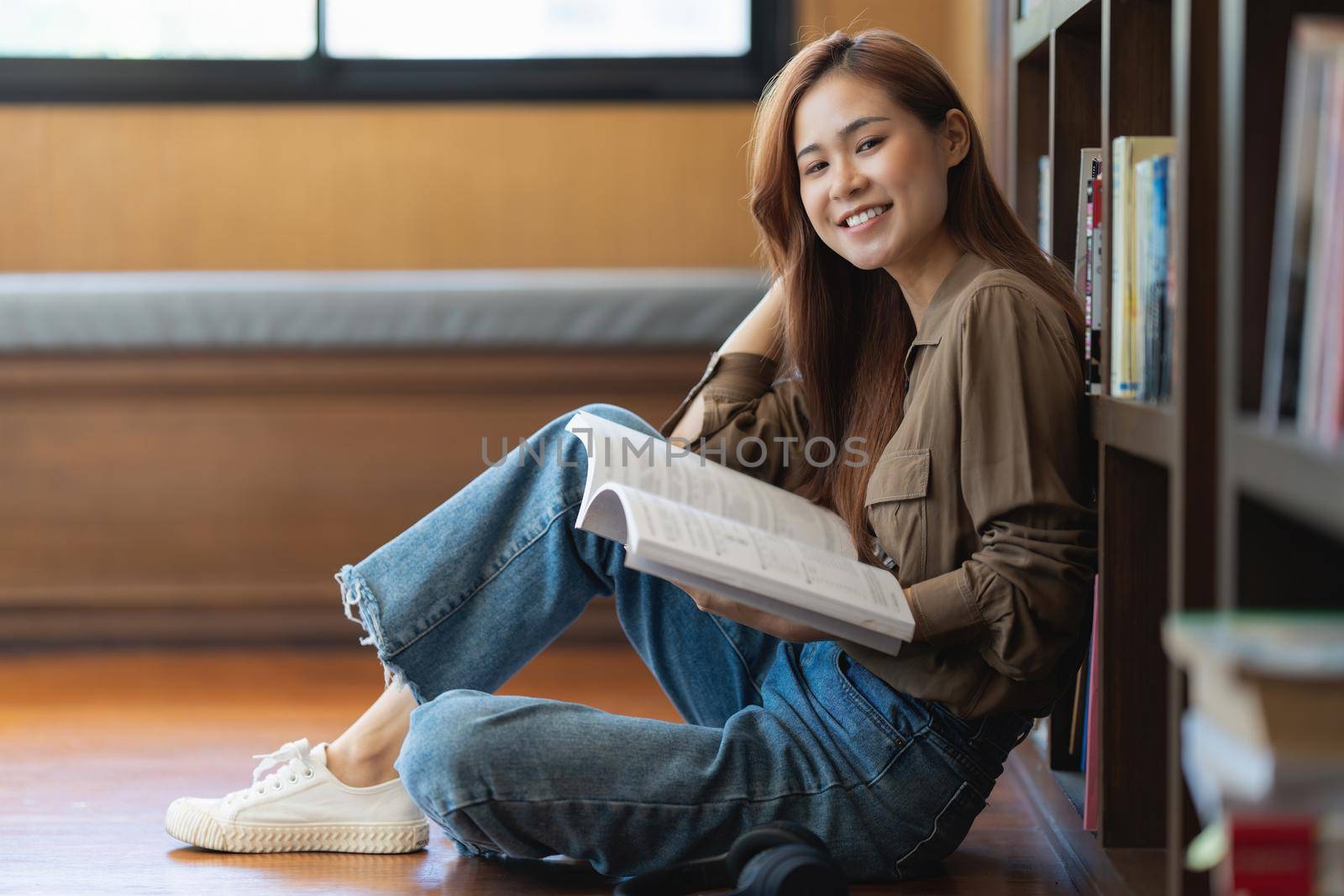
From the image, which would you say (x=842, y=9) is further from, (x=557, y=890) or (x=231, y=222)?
(x=557, y=890)

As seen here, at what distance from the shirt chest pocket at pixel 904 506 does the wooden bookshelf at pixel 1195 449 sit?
133 mm

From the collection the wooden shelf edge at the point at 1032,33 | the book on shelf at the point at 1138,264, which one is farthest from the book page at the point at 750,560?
the wooden shelf edge at the point at 1032,33

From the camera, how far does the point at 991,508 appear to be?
1018 mm

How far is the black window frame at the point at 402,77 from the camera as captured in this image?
295cm

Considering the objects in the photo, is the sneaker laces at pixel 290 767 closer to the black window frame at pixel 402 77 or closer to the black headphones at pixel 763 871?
the black headphones at pixel 763 871

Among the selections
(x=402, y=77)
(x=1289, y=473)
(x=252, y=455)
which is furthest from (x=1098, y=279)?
(x=402, y=77)

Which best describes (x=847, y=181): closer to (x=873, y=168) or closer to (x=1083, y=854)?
(x=873, y=168)

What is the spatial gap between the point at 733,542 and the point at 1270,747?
45 cm

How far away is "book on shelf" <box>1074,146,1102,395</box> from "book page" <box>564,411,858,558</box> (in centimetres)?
24

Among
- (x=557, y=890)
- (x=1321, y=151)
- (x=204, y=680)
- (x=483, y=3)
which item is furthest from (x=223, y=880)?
(x=483, y=3)

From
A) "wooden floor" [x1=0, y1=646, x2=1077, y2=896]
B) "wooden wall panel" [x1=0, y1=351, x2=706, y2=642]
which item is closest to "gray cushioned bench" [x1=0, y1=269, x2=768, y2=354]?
"wooden wall panel" [x1=0, y1=351, x2=706, y2=642]

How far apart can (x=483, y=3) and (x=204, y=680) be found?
1667mm

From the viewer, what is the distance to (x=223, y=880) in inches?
47.2

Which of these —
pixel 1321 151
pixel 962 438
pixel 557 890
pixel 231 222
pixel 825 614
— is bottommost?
pixel 557 890
